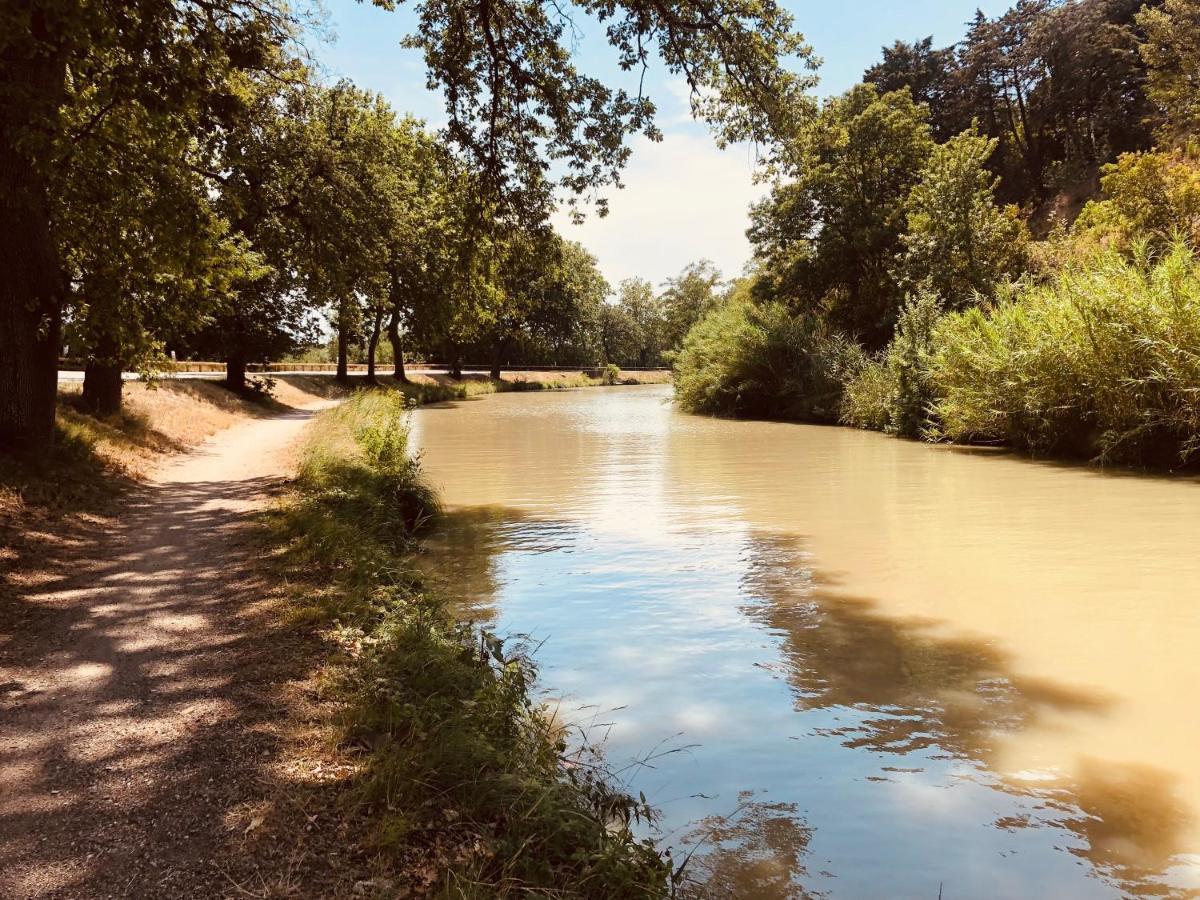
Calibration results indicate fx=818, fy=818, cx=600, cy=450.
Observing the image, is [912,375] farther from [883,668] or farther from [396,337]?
[396,337]

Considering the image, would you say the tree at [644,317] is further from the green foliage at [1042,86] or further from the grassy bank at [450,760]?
the grassy bank at [450,760]

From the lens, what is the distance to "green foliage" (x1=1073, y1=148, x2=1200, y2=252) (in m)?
25.7

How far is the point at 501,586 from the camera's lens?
910 cm

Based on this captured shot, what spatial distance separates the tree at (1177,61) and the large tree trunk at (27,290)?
A: 44.9 meters

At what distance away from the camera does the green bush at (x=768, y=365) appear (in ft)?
102

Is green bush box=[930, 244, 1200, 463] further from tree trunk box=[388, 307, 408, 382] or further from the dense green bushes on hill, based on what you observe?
tree trunk box=[388, 307, 408, 382]

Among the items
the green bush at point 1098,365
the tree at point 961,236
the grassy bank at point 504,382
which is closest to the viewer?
the green bush at point 1098,365

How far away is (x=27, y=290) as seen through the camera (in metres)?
9.98

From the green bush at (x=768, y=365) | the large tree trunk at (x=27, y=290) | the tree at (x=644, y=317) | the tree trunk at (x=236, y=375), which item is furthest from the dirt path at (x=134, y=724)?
the tree at (x=644, y=317)

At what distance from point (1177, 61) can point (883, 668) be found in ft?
171

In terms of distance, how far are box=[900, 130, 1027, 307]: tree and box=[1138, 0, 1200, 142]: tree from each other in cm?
1483

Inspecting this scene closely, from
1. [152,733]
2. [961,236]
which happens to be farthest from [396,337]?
[152,733]

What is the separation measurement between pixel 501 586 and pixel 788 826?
17.4 feet

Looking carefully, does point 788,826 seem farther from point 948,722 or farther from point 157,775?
point 157,775
